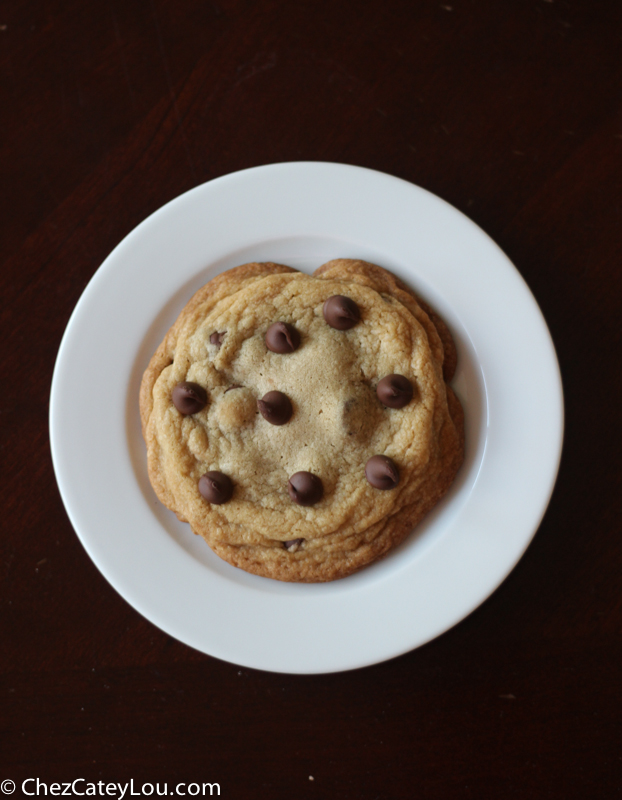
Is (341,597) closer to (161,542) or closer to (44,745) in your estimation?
(161,542)

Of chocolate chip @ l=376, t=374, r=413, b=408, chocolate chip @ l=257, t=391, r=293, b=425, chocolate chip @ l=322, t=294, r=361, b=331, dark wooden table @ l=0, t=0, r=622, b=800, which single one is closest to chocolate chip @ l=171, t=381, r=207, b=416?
chocolate chip @ l=257, t=391, r=293, b=425

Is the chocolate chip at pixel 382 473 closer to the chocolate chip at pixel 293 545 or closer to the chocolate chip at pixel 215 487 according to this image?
the chocolate chip at pixel 293 545

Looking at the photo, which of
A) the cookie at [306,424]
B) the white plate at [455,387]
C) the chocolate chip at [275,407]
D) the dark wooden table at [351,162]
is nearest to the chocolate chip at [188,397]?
the cookie at [306,424]

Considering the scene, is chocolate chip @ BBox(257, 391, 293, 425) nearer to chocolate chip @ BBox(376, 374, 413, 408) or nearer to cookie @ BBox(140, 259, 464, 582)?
cookie @ BBox(140, 259, 464, 582)

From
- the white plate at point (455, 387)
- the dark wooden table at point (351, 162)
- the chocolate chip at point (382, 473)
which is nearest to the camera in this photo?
the chocolate chip at point (382, 473)

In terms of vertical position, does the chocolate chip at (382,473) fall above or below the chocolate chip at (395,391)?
below

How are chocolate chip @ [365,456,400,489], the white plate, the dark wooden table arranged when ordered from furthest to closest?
1. the dark wooden table
2. the white plate
3. chocolate chip @ [365,456,400,489]

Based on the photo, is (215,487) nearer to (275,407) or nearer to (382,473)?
(275,407)

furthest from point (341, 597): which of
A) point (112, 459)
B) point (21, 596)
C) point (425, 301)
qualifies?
point (21, 596)
